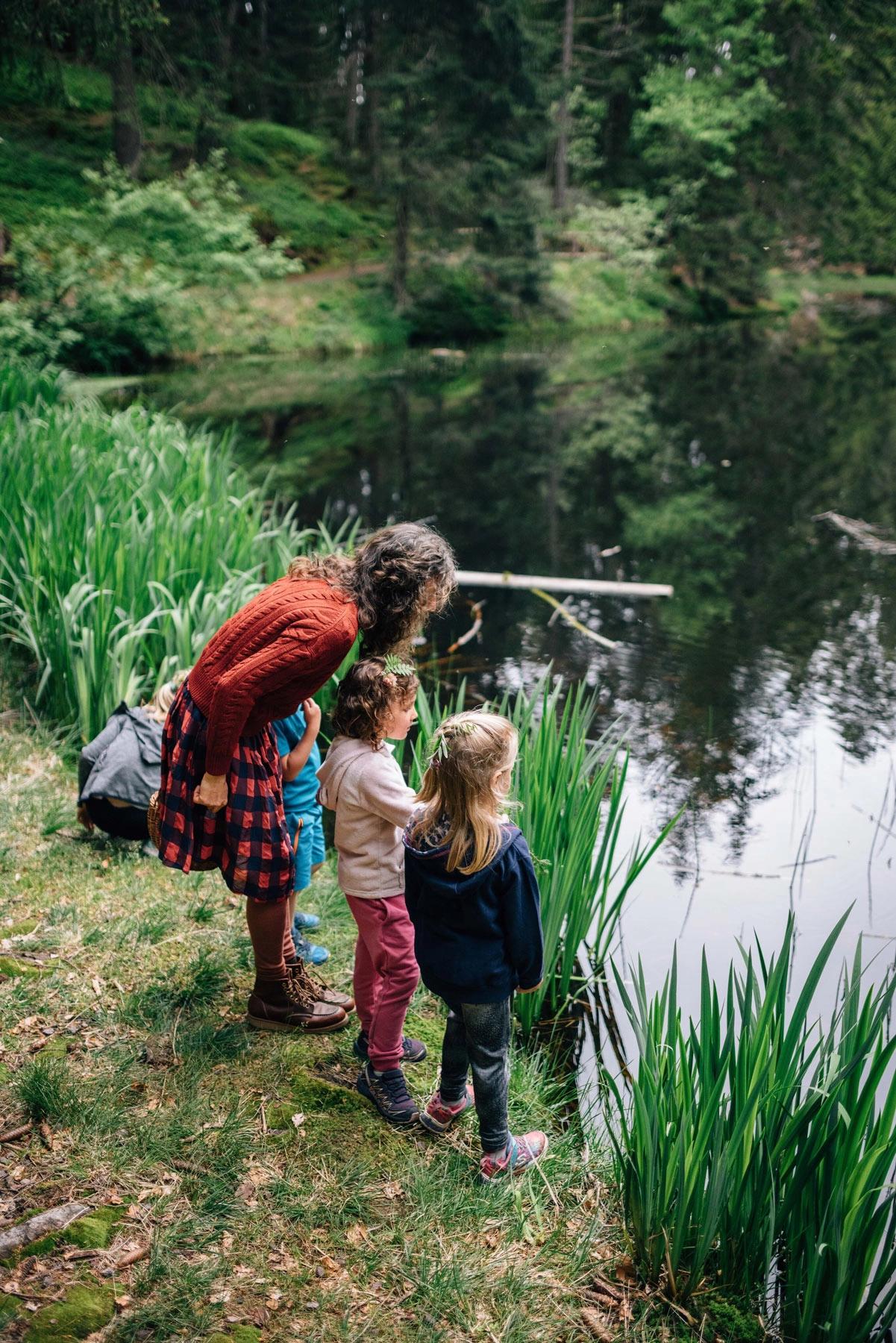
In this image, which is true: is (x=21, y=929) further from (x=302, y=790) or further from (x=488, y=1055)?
(x=488, y=1055)

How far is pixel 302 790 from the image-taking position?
298 centimetres

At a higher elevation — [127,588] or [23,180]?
[23,180]

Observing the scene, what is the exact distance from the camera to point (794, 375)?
60.8 ft

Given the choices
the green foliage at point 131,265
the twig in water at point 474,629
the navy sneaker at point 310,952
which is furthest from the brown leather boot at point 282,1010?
the green foliage at point 131,265

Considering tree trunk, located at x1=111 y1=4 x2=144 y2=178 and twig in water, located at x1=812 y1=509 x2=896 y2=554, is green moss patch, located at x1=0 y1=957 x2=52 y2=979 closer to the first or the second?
twig in water, located at x1=812 y1=509 x2=896 y2=554

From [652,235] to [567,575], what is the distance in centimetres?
2377

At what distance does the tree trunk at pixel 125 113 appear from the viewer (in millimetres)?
19234

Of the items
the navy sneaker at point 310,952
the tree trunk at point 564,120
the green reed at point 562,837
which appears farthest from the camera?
the tree trunk at point 564,120

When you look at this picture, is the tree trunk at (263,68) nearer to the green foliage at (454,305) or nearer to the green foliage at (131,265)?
the green foliage at (454,305)

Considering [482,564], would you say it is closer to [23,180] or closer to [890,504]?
[890,504]

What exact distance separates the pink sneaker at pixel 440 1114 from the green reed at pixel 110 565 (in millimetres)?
2328

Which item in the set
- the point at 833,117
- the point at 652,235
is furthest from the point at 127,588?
the point at 833,117

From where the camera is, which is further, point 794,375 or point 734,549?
point 794,375

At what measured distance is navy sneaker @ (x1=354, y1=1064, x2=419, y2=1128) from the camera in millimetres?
2538
